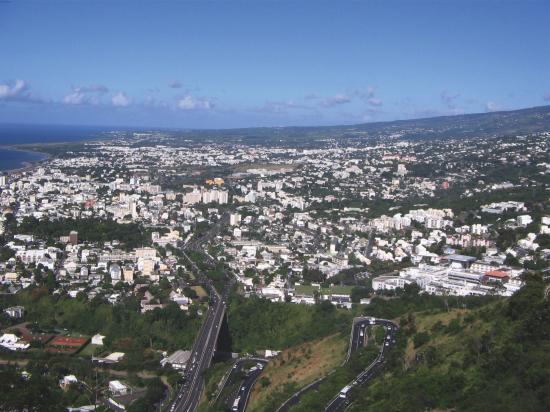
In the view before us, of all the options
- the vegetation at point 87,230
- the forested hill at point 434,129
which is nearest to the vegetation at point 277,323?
the vegetation at point 87,230

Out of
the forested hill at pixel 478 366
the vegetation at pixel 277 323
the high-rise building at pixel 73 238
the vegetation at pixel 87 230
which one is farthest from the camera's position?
the vegetation at pixel 87 230

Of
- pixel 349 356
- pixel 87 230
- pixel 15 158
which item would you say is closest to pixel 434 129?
pixel 15 158

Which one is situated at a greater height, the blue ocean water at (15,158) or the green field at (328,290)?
the blue ocean water at (15,158)

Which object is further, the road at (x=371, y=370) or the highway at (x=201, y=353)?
the highway at (x=201, y=353)

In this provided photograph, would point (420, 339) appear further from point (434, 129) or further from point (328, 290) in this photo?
point (434, 129)

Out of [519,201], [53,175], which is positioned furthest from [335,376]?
[53,175]

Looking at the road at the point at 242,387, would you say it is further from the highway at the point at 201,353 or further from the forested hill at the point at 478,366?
the forested hill at the point at 478,366

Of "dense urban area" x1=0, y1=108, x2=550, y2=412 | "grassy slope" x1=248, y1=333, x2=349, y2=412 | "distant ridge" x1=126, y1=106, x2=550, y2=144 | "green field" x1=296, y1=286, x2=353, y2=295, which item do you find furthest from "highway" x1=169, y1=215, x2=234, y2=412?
"distant ridge" x1=126, y1=106, x2=550, y2=144

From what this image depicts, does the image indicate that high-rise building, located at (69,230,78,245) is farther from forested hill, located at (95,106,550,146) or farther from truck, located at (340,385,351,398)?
forested hill, located at (95,106,550,146)

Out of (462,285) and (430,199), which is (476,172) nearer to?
(430,199)
